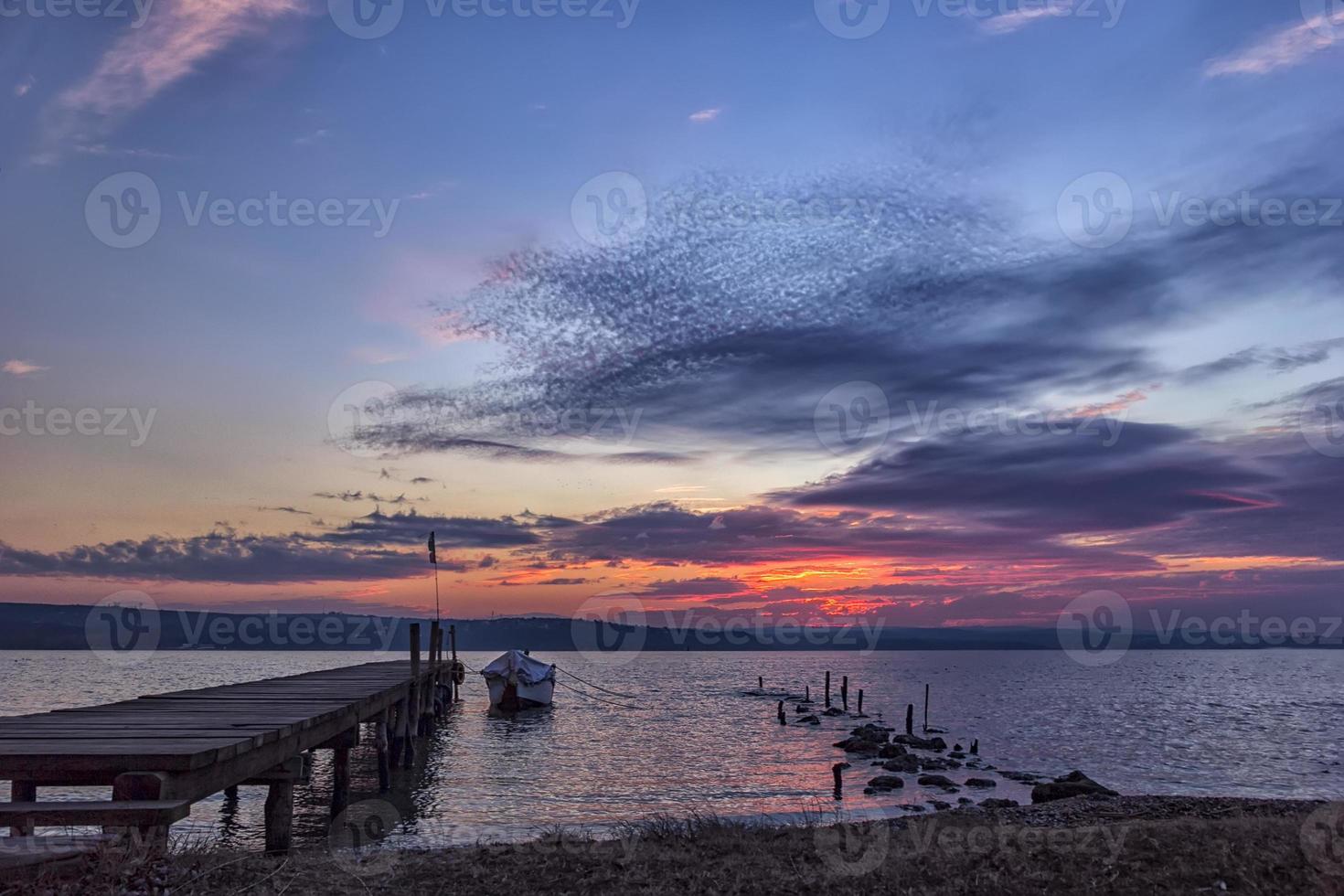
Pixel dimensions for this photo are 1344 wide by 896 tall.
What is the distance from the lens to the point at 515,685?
63000 mm

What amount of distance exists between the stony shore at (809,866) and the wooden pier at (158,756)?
0.59m

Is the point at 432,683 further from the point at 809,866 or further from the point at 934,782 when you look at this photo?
the point at 809,866

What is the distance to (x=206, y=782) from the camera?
37.0ft

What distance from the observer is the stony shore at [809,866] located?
979cm

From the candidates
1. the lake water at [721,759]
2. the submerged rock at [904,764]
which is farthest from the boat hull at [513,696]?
the submerged rock at [904,764]

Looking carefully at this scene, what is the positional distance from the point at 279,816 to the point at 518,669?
50.4 metres

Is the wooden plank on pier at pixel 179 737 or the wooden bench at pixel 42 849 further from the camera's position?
the wooden plank on pier at pixel 179 737

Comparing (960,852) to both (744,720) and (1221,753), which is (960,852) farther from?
(744,720)

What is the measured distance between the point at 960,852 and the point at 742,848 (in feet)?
9.29

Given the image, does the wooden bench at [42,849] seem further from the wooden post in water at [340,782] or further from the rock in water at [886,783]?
the rock in water at [886,783]

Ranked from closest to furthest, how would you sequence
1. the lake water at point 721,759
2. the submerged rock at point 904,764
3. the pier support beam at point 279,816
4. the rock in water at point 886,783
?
the pier support beam at point 279,816, the lake water at point 721,759, the rock in water at point 886,783, the submerged rock at point 904,764

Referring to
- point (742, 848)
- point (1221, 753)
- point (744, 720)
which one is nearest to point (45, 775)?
point (742, 848)

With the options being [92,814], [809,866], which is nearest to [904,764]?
[809,866]

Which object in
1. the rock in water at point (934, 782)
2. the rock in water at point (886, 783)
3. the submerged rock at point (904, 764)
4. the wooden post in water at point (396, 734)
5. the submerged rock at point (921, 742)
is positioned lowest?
the submerged rock at point (921, 742)
